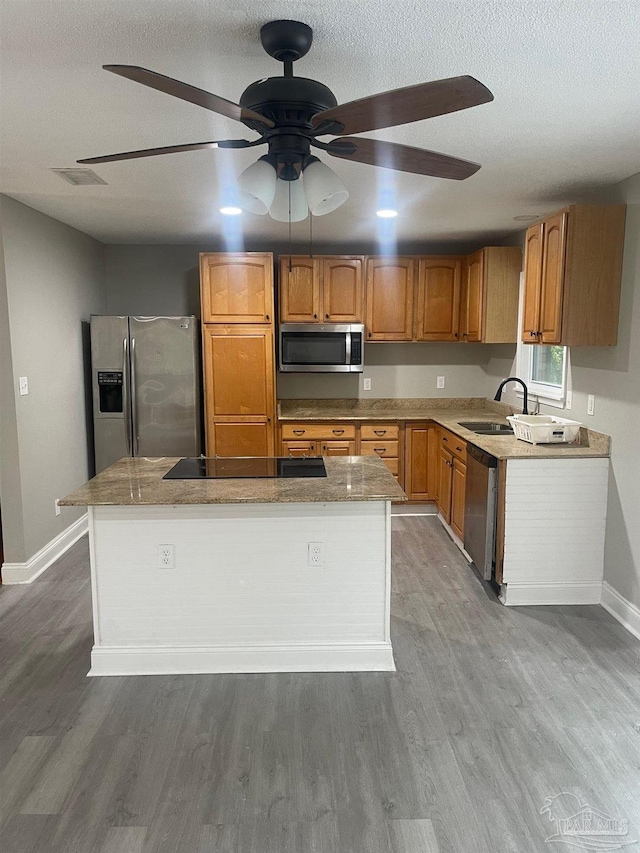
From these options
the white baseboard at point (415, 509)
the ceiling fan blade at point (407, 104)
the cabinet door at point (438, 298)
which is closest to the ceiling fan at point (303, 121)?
the ceiling fan blade at point (407, 104)

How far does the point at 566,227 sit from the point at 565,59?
1516 mm

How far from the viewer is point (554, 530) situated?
3.39m

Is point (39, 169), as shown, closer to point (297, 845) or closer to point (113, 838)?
point (113, 838)

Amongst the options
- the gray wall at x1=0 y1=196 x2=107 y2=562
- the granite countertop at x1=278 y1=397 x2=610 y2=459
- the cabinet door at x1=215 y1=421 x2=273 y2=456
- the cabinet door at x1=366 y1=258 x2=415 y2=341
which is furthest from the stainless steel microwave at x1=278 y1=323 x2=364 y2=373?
the gray wall at x1=0 y1=196 x2=107 y2=562

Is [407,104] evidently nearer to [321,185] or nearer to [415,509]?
[321,185]

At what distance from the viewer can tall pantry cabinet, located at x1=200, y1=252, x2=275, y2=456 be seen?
15.7 feet

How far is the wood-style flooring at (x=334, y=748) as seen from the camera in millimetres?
1846

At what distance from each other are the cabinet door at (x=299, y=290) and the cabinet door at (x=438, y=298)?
909mm

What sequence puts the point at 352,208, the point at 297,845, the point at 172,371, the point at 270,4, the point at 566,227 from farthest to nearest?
the point at 172,371 → the point at 352,208 → the point at 566,227 → the point at 297,845 → the point at 270,4

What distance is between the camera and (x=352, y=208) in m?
3.87

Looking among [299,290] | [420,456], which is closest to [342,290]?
[299,290]

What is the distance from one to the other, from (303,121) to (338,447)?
3478 mm

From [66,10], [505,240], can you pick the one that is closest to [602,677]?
[66,10]

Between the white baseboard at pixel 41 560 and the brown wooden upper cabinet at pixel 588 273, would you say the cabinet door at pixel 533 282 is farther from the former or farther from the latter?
the white baseboard at pixel 41 560
